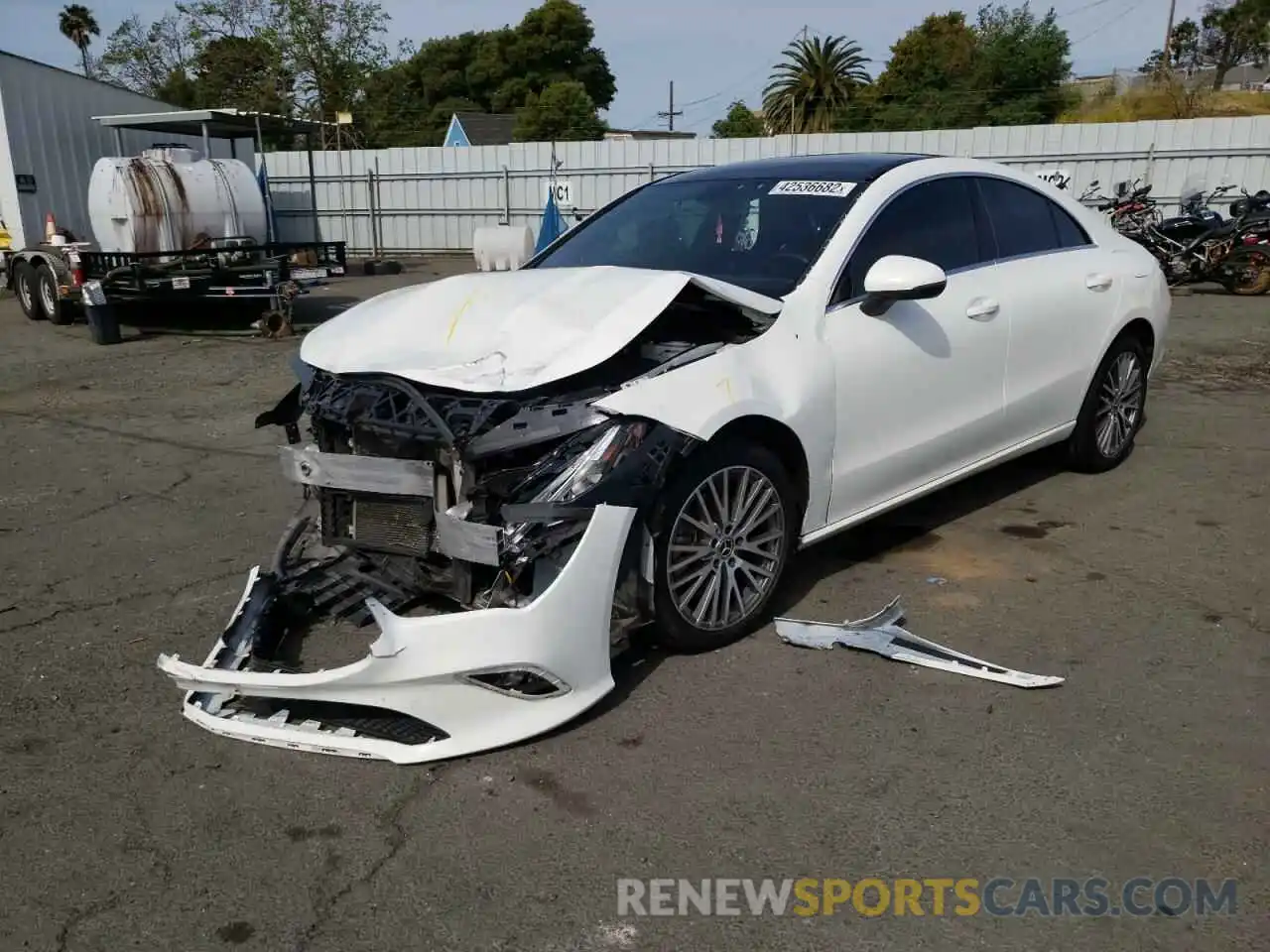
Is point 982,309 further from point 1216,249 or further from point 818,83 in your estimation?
point 818,83

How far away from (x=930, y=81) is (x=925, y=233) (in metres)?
50.3

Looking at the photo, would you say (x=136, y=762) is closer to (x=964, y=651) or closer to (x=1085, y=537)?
(x=964, y=651)

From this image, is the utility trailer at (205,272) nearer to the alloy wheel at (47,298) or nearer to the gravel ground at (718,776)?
the alloy wheel at (47,298)

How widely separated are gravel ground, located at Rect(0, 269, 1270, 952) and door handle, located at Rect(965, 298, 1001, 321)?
3.49 feet

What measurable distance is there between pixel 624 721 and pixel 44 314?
1349 centimetres

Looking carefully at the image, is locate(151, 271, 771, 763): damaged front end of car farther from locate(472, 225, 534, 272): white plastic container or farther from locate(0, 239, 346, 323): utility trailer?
locate(472, 225, 534, 272): white plastic container

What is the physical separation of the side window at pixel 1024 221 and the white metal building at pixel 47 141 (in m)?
15.6

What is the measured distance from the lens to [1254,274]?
13812 millimetres

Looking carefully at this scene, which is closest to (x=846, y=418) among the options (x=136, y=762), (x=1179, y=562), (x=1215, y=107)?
(x=1179, y=562)

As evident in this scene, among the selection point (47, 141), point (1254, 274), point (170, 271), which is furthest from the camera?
point (47, 141)

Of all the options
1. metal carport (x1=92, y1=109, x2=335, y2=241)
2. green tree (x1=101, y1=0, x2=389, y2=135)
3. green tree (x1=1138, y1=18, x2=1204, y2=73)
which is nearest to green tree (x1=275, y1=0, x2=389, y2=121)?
green tree (x1=101, y1=0, x2=389, y2=135)

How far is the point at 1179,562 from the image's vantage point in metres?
4.62

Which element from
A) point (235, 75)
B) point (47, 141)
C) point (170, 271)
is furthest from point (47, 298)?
point (235, 75)

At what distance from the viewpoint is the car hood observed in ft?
11.0
